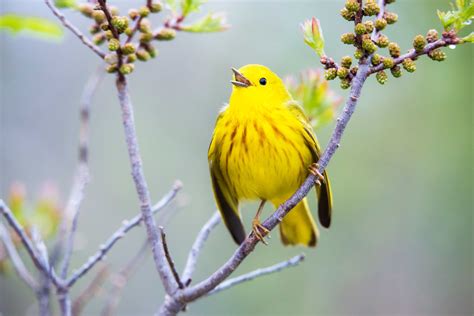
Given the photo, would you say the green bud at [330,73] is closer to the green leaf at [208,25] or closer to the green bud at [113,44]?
the green leaf at [208,25]

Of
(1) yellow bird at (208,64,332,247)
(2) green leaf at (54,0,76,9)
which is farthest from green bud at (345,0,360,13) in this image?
(1) yellow bird at (208,64,332,247)

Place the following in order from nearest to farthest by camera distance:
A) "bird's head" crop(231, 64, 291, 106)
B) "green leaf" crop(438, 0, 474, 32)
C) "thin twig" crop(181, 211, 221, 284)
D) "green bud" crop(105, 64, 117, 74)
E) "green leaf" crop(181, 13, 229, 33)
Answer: "green leaf" crop(438, 0, 474, 32)
"green bud" crop(105, 64, 117, 74)
"thin twig" crop(181, 211, 221, 284)
"green leaf" crop(181, 13, 229, 33)
"bird's head" crop(231, 64, 291, 106)

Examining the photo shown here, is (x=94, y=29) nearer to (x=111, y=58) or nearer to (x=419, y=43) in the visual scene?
(x=111, y=58)

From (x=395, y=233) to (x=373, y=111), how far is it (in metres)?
1.46

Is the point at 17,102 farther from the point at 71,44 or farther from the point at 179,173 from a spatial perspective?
the point at 179,173

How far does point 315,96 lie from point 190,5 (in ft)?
3.41

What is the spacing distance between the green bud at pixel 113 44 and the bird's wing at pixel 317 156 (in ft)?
4.16

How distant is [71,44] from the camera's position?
8.77m

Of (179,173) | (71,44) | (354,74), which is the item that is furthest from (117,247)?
(354,74)

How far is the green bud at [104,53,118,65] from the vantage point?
6.94 feet

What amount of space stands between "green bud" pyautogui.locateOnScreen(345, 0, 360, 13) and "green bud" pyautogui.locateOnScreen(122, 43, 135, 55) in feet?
2.51

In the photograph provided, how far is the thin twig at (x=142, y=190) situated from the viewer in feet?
7.02

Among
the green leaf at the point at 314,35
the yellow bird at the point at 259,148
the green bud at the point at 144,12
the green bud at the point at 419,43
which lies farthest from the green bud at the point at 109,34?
the yellow bird at the point at 259,148

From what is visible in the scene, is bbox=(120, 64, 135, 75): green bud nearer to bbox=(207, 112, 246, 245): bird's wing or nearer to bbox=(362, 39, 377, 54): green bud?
bbox=(362, 39, 377, 54): green bud
